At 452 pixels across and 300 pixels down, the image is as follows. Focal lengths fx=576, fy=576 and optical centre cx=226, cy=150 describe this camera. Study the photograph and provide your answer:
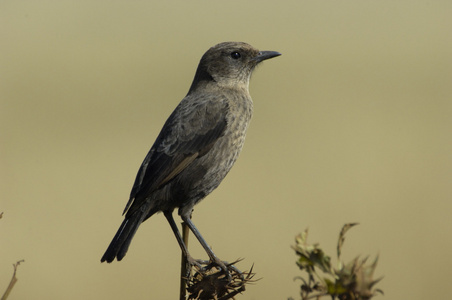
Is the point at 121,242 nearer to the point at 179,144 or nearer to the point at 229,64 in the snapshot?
the point at 179,144

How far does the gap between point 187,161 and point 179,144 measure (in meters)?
0.16

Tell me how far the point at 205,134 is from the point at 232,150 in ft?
0.87

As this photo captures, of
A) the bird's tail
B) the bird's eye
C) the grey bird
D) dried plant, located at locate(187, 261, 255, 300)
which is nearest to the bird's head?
the bird's eye

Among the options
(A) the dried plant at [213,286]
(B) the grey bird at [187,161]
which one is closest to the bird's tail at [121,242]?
(B) the grey bird at [187,161]

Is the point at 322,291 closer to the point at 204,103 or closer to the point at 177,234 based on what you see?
the point at 177,234

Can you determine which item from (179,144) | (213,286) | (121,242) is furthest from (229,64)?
(213,286)

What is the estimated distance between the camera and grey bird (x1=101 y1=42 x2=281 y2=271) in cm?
455

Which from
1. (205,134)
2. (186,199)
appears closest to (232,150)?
(205,134)

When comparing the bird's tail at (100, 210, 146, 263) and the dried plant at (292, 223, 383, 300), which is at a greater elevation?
the bird's tail at (100, 210, 146, 263)

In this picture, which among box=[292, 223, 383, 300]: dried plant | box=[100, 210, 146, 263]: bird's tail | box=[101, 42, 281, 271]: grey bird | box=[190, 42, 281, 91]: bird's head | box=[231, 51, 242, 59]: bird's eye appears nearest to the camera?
box=[292, 223, 383, 300]: dried plant

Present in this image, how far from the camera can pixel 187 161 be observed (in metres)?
4.79

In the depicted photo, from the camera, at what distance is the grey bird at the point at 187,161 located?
14.9 ft

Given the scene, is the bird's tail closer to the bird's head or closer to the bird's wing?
the bird's wing

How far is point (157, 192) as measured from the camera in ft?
15.2
